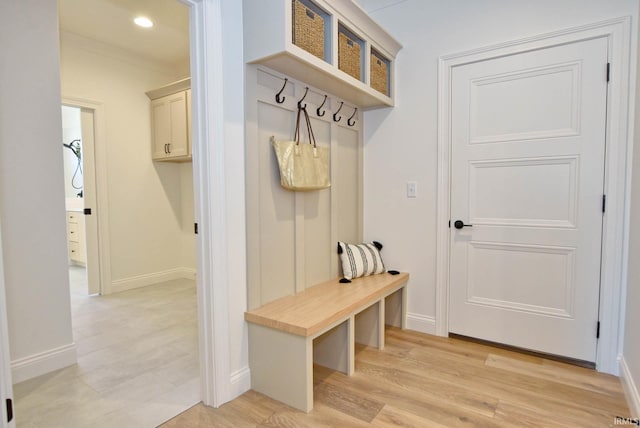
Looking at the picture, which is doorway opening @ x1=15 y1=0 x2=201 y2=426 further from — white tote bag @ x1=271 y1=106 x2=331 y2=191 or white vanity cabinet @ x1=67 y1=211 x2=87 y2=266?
white tote bag @ x1=271 y1=106 x2=331 y2=191

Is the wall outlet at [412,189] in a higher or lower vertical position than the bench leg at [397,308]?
higher

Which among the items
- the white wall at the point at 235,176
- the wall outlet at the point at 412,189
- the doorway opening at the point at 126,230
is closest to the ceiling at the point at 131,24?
the doorway opening at the point at 126,230

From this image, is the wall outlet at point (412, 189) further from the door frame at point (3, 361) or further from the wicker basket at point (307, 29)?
the door frame at point (3, 361)

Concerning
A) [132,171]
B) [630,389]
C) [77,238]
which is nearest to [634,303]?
[630,389]

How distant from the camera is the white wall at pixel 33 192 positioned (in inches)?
80.5

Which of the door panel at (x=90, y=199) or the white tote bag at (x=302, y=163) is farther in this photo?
the door panel at (x=90, y=199)

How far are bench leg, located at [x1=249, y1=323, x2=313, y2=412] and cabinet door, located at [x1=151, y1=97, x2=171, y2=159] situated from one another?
2902 millimetres

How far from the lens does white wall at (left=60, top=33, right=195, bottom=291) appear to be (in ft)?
12.0

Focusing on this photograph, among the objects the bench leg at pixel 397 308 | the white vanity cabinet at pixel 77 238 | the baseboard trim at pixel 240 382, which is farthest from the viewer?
the white vanity cabinet at pixel 77 238

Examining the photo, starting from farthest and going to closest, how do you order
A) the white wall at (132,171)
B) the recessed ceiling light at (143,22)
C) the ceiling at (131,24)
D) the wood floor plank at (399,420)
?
the white wall at (132,171) < the recessed ceiling light at (143,22) < the ceiling at (131,24) < the wood floor plank at (399,420)

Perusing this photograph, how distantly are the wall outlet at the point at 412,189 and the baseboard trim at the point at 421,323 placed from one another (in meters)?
0.94

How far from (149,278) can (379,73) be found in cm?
350

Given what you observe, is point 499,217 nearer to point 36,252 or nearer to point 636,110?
point 636,110

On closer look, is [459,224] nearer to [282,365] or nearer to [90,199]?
[282,365]
